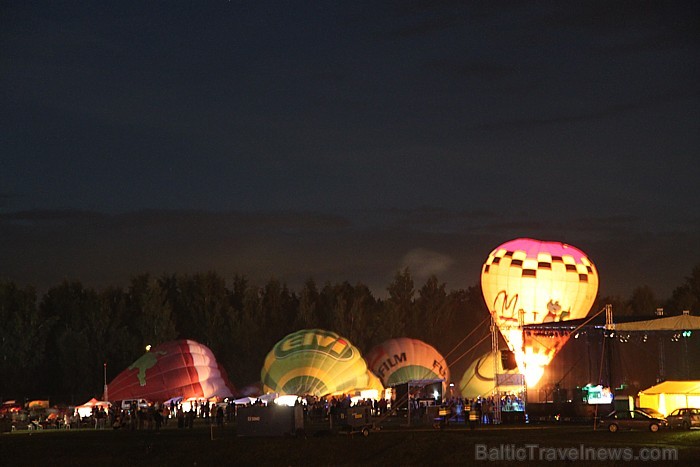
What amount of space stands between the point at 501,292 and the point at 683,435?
25.7 meters

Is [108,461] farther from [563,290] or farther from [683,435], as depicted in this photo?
[563,290]

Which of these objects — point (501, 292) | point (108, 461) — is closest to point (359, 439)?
point (108, 461)

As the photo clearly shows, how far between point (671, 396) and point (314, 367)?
A: 24.0 m

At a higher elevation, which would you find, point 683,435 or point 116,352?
point 116,352

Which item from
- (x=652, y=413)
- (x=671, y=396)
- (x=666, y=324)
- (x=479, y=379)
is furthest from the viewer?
(x=479, y=379)

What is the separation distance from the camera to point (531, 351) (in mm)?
48156

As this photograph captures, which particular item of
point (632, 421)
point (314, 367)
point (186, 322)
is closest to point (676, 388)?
point (632, 421)

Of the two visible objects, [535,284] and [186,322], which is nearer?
[535,284]

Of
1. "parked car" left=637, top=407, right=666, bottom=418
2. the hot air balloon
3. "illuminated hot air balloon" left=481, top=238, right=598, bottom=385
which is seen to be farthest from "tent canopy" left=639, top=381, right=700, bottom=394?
the hot air balloon

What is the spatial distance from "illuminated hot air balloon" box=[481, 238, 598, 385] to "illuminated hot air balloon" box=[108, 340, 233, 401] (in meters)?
16.8

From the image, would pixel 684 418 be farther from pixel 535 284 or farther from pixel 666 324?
pixel 535 284

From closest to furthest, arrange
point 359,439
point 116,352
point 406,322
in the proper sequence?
point 359,439, point 116,352, point 406,322

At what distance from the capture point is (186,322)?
95.4m

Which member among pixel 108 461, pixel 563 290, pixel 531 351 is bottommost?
pixel 108 461
